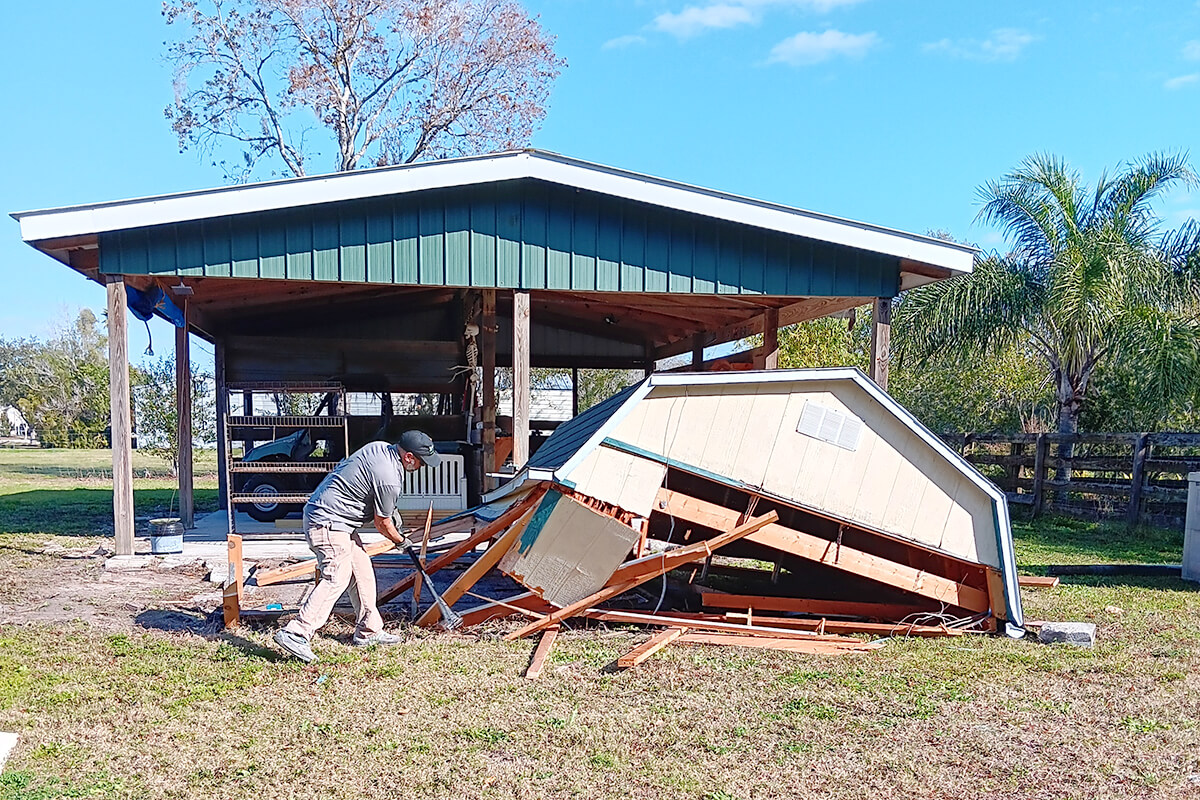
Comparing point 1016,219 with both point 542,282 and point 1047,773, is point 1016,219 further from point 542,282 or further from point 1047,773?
point 1047,773

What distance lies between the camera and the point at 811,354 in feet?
58.6

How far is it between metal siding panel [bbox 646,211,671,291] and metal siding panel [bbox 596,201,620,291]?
1.06ft

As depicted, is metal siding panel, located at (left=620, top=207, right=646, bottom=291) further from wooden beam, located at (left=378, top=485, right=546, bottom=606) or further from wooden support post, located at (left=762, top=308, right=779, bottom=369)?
wooden beam, located at (left=378, top=485, right=546, bottom=606)

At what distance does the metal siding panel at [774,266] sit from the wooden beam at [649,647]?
173 inches

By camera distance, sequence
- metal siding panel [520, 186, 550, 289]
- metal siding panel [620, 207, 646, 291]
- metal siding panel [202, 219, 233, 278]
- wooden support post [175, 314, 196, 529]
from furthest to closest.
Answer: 1. wooden support post [175, 314, 196, 529]
2. metal siding panel [620, 207, 646, 291]
3. metal siding panel [520, 186, 550, 289]
4. metal siding panel [202, 219, 233, 278]

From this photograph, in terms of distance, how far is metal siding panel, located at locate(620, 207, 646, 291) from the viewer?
9062mm

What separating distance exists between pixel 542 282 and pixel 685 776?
19.5ft

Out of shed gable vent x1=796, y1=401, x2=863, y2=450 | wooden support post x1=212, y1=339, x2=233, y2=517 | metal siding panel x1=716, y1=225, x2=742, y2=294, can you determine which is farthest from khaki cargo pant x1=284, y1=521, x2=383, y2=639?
wooden support post x1=212, y1=339, x2=233, y2=517

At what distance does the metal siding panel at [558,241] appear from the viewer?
897 cm

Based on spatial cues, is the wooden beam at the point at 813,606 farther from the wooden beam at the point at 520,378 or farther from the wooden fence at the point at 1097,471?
the wooden fence at the point at 1097,471

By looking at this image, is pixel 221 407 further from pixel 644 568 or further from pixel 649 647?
pixel 649 647

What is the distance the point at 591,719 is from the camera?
4.46 meters

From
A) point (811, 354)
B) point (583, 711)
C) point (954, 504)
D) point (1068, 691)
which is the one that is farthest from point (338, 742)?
point (811, 354)

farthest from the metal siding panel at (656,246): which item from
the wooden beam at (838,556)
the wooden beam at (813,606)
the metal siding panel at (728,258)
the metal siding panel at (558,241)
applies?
the wooden beam at (813,606)
